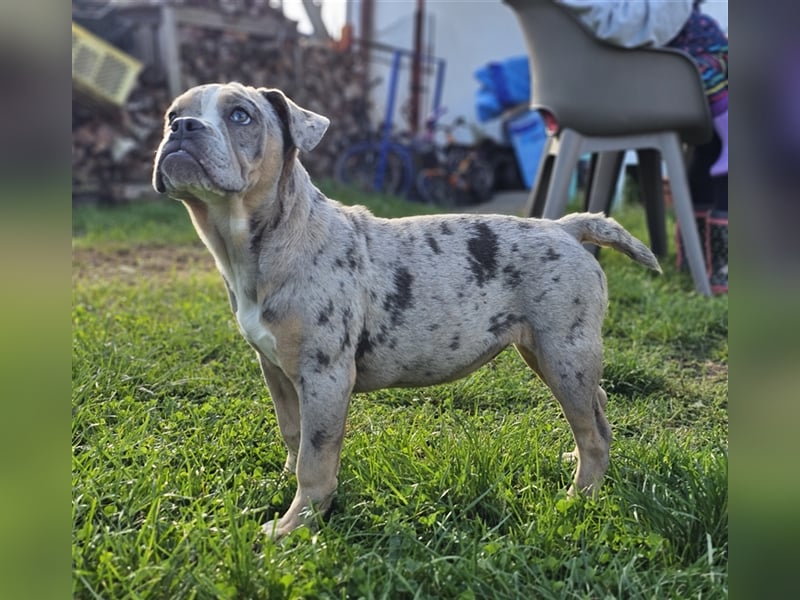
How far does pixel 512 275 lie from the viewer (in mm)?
2258

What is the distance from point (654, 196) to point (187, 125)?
3978 mm

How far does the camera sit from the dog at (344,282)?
2.02m

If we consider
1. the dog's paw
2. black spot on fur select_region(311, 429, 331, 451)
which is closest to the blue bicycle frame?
black spot on fur select_region(311, 429, 331, 451)

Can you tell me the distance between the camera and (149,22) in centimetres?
929

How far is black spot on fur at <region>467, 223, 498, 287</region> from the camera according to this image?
2.25m

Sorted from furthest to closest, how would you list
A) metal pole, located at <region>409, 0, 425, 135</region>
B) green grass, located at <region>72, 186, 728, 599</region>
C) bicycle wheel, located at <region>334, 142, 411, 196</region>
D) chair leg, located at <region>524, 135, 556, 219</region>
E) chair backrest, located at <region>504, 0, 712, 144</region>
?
metal pole, located at <region>409, 0, 425, 135</region>
bicycle wheel, located at <region>334, 142, 411, 196</region>
chair leg, located at <region>524, 135, 556, 219</region>
chair backrest, located at <region>504, 0, 712, 144</region>
green grass, located at <region>72, 186, 728, 599</region>

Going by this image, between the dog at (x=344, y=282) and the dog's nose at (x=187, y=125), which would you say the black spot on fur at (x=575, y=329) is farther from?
the dog's nose at (x=187, y=125)

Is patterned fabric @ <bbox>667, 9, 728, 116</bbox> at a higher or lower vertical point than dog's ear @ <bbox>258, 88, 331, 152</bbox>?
higher

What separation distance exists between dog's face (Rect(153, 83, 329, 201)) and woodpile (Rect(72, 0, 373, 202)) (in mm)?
6428

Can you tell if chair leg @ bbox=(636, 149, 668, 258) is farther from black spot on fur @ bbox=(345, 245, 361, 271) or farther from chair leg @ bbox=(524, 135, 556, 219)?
black spot on fur @ bbox=(345, 245, 361, 271)

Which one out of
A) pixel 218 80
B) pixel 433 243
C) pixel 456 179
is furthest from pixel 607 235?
pixel 218 80

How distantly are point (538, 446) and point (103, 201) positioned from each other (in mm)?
7503

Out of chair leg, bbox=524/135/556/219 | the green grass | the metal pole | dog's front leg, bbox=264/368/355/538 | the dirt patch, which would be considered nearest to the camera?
the green grass

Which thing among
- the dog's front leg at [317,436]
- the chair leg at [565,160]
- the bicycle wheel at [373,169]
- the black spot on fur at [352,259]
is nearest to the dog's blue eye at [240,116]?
the black spot on fur at [352,259]
